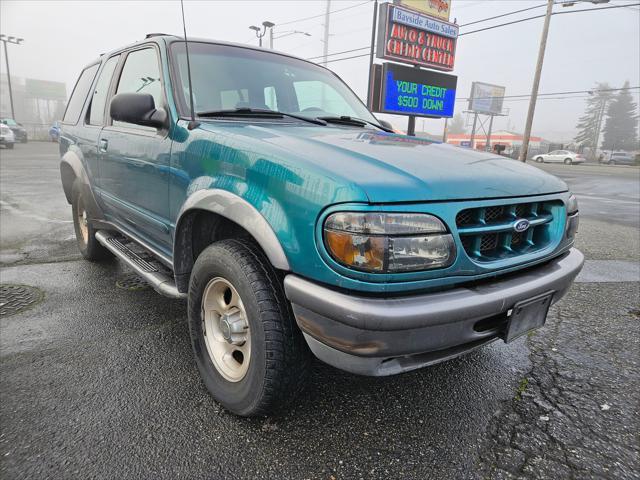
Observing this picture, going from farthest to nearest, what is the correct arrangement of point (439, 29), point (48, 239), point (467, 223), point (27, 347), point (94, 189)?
point (439, 29) → point (48, 239) → point (94, 189) → point (27, 347) → point (467, 223)

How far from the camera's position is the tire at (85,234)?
4.11 meters

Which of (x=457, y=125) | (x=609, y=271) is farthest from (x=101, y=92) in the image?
(x=457, y=125)

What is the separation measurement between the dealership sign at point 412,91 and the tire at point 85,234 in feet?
26.7

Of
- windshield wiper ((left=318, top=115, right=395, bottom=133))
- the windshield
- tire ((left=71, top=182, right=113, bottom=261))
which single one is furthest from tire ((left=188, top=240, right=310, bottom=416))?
tire ((left=71, top=182, right=113, bottom=261))

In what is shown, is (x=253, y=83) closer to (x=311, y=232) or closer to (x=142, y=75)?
(x=142, y=75)

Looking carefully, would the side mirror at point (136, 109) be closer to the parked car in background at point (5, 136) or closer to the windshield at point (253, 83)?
the windshield at point (253, 83)

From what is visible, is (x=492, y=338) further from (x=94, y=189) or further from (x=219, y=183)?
(x=94, y=189)

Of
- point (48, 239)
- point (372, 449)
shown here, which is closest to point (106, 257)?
point (48, 239)

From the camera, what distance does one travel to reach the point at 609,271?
184 inches

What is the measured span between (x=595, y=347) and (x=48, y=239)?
5932mm

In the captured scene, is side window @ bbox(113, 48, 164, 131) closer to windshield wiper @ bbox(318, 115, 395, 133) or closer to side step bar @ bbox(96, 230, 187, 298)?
side step bar @ bbox(96, 230, 187, 298)

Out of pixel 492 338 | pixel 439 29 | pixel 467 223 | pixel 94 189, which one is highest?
pixel 439 29

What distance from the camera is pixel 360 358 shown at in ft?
5.07

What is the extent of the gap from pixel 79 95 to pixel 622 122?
97.1 metres
